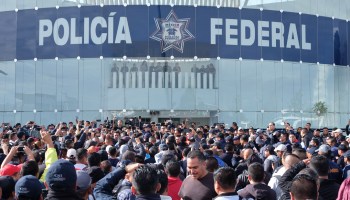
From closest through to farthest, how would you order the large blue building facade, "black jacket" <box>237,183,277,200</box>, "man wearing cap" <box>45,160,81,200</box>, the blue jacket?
1. "man wearing cap" <box>45,160,81,200</box>
2. the blue jacket
3. "black jacket" <box>237,183,277,200</box>
4. the large blue building facade

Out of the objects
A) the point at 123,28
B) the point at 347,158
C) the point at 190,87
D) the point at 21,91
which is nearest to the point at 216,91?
the point at 190,87

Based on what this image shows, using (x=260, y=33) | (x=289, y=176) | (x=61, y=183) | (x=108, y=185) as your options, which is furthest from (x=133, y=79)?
(x=61, y=183)

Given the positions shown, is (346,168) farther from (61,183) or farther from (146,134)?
(146,134)

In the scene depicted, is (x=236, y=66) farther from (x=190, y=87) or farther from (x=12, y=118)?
(x=12, y=118)

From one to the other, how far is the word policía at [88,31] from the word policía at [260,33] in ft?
16.5

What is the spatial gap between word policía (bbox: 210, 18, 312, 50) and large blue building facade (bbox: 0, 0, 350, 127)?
6 cm

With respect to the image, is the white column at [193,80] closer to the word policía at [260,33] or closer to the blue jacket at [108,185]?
the word policía at [260,33]

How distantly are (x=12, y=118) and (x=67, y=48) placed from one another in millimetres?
5299

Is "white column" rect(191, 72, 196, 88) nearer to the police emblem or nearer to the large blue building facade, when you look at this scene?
the large blue building facade

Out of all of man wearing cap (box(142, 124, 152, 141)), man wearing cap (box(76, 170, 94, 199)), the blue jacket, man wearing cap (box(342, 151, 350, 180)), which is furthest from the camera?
man wearing cap (box(142, 124, 152, 141))

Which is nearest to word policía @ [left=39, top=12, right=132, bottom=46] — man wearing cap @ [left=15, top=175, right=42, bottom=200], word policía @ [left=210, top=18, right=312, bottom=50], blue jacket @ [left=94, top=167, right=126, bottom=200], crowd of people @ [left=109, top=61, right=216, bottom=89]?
crowd of people @ [left=109, top=61, right=216, bottom=89]

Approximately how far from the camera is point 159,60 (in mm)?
27266

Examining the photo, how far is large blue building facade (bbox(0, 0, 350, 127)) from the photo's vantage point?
2706 centimetres

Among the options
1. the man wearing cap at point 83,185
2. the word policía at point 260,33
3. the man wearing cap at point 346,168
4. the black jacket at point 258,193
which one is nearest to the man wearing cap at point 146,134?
the man wearing cap at point 346,168
